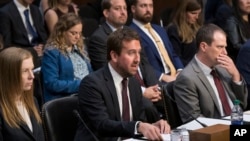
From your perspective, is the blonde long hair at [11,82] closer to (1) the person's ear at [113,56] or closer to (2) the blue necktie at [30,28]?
(1) the person's ear at [113,56]

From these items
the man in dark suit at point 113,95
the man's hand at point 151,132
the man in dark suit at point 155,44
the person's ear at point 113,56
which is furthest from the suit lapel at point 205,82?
the man in dark suit at point 155,44

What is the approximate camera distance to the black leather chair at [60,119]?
11.3 ft

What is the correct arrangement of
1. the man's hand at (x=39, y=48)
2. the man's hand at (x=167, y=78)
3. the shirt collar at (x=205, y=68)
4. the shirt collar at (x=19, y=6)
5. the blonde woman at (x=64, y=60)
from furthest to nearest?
the shirt collar at (x=19, y=6)
the man's hand at (x=39, y=48)
the man's hand at (x=167, y=78)
the blonde woman at (x=64, y=60)
the shirt collar at (x=205, y=68)

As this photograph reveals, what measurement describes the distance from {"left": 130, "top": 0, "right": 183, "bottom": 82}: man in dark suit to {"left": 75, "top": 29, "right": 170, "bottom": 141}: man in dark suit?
1836mm

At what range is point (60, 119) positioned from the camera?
3502mm

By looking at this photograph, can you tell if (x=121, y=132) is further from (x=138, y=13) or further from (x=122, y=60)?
(x=138, y=13)

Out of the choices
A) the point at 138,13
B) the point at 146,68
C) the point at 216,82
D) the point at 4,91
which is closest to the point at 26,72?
the point at 4,91

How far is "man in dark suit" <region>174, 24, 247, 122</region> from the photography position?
151 inches

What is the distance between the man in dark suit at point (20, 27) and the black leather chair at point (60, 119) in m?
2.39

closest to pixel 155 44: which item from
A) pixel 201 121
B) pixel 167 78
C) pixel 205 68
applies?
pixel 167 78

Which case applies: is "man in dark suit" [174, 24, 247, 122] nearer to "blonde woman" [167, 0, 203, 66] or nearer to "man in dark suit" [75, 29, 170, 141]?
"man in dark suit" [75, 29, 170, 141]

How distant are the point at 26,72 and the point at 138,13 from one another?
8.23ft

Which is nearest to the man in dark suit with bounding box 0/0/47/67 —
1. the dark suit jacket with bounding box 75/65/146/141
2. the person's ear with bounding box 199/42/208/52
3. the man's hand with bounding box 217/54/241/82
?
the person's ear with bounding box 199/42/208/52

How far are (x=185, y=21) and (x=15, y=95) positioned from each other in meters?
3.16
